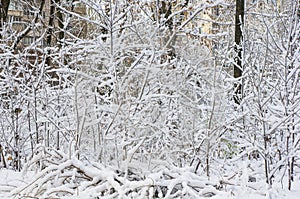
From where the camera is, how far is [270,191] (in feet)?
10.2

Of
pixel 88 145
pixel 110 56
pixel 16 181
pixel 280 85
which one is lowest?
pixel 16 181

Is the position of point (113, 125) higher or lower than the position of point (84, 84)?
lower

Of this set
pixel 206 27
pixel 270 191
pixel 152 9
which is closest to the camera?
pixel 270 191

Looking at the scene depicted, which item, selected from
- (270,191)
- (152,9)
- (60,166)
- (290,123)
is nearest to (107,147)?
(60,166)

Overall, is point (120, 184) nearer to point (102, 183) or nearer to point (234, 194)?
point (102, 183)

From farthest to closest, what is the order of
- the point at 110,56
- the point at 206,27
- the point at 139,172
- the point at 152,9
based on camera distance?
the point at 206,27 < the point at 152,9 < the point at 110,56 < the point at 139,172

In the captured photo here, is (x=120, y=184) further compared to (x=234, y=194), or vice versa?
(x=120, y=184)

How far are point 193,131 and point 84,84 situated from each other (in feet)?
4.12

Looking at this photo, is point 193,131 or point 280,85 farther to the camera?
point 280,85

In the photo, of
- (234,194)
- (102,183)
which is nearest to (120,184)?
(102,183)

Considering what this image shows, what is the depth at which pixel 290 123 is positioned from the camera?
4.19 meters

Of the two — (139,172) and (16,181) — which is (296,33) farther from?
(16,181)

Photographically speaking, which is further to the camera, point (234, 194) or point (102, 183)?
point (102, 183)

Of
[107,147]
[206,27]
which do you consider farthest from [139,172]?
[206,27]
